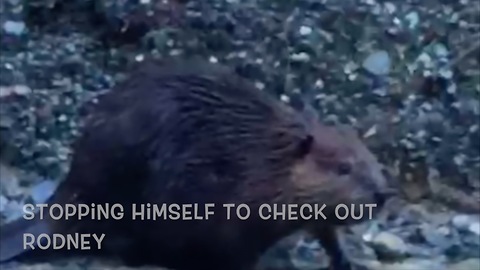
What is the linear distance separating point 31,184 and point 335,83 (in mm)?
534

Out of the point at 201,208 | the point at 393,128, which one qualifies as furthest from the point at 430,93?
the point at 201,208

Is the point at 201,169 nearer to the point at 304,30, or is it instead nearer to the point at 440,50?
the point at 304,30

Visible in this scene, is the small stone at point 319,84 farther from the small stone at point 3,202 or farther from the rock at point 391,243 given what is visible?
the small stone at point 3,202

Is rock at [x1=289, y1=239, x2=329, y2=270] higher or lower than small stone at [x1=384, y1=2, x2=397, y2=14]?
lower

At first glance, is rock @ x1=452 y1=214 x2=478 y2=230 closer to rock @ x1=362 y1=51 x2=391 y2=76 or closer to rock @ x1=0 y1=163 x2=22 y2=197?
rock @ x1=362 y1=51 x2=391 y2=76

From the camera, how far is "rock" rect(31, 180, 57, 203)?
6.82ft

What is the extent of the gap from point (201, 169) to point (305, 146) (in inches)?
5.9

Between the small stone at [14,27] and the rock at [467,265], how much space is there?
79 cm

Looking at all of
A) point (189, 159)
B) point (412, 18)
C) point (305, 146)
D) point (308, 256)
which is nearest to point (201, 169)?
point (189, 159)

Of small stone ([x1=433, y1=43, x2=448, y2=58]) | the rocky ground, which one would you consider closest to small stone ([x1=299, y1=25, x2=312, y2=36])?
the rocky ground

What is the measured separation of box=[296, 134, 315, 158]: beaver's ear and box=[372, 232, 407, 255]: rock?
0.26 m

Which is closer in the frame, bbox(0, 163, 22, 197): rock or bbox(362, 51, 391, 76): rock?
bbox(0, 163, 22, 197): rock

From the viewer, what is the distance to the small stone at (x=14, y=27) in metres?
2.25

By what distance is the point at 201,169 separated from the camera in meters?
1.92
